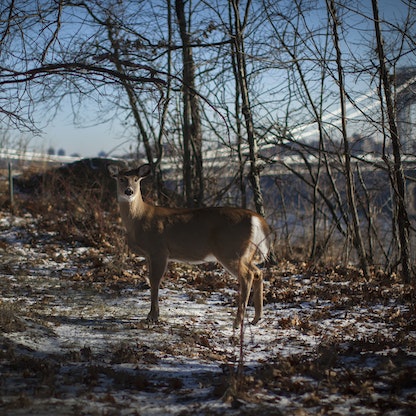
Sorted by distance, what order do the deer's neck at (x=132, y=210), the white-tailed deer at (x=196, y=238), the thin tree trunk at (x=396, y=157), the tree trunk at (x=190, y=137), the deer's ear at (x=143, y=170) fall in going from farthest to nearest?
the tree trunk at (x=190, y=137), the thin tree trunk at (x=396, y=157), the deer's ear at (x=143, y=170), the deer's neck at (x=132, y=210), the white-tailed deer at (x=196, y=238)

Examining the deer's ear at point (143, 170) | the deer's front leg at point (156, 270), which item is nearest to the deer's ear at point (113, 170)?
the deer's ear at point (143, 170)

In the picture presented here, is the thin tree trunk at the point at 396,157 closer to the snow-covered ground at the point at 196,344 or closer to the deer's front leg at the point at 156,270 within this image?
the snow-covered ground at the point at 196,344

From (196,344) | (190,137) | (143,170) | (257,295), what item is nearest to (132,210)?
(143,170)

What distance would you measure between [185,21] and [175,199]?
167 inches

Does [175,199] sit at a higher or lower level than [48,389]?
higher

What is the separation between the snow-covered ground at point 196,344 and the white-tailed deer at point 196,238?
55 cm

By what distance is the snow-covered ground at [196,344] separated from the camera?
12.3 ft

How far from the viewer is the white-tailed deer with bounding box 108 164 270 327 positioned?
6.15m

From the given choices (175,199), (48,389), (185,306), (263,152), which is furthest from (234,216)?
(175,199)

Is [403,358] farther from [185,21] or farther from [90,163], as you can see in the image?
[90,163]

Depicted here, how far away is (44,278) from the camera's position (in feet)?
25.5

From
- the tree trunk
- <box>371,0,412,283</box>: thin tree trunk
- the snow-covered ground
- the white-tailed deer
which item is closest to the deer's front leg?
the white-tailed deer

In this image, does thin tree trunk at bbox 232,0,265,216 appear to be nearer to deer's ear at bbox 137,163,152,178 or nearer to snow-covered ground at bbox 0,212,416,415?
snow-covered ground at bbox 0,212,416,415

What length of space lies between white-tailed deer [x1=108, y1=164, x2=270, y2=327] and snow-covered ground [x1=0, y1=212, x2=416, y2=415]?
1.81 feet
